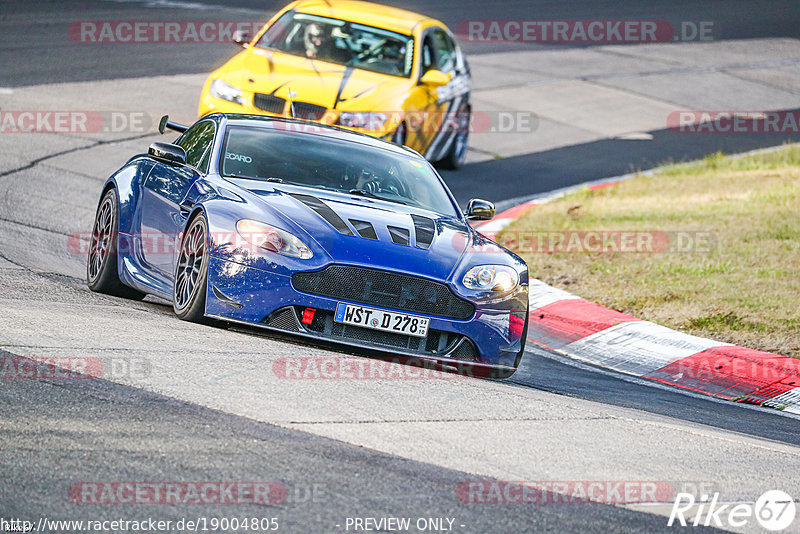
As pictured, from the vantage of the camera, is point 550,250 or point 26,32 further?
point 26,32

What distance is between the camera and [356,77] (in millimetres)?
13875

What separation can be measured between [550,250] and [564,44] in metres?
16.7

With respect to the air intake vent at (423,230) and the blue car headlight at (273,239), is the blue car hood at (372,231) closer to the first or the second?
the air intake vent at (423,230)

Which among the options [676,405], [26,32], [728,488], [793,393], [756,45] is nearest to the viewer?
[728,488]

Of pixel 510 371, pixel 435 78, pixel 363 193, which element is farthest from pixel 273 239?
pixel 435 78

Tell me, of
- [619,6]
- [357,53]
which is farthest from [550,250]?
[619,6]

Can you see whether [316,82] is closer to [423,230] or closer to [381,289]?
[423,230]

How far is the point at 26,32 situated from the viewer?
21047mm

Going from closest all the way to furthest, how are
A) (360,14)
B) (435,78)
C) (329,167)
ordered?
(329,167), (435,78), (360,14)

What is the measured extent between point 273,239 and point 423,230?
103cm

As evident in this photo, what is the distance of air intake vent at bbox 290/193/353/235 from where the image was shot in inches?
287

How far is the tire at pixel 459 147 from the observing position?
15672 mm

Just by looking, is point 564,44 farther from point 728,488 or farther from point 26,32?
point 728,488

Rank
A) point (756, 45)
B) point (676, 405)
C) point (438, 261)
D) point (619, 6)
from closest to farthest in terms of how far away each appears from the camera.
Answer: point (438, 261), point (676, 405), point (756, 45), point (619, 6)
